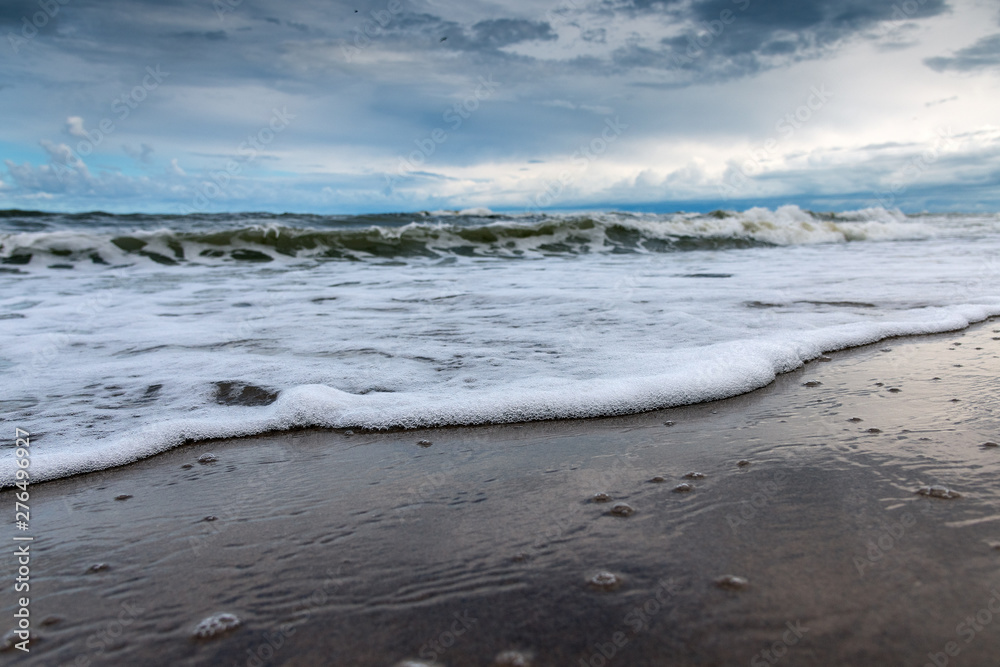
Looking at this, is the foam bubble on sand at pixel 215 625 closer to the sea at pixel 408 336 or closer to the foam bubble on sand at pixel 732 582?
the foam bubble on sand at pixel 732 582

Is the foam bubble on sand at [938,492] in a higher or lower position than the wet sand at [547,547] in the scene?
higher

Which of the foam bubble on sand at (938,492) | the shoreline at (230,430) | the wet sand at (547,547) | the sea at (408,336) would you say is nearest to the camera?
the wet sand at (547,547)

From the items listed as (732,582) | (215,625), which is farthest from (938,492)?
(215,625)

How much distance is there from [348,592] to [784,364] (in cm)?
274

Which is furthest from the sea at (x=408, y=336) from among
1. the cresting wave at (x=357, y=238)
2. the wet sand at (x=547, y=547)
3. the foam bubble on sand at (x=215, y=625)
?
the foam bubble on sand at (x=215, y=625)

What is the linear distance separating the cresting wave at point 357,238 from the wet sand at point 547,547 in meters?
10.4

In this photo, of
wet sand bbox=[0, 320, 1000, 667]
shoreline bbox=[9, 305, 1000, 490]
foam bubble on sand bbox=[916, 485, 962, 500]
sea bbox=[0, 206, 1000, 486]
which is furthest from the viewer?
sea bbox=[0, 206, 1000, 486]

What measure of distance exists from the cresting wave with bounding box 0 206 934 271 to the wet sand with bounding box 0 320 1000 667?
1038 cm

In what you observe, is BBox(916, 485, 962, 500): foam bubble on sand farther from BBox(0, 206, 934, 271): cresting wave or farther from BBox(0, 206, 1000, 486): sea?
BBox(0, 206, 934, 271): cresting wave

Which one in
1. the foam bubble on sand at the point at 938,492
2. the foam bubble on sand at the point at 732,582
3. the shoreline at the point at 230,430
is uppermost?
the foam bubble on sand at the point at 938,492

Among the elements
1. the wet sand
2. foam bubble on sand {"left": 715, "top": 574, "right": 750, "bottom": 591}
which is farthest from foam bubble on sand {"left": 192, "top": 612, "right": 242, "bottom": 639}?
foam bubble on sand {"left": 715, "top": 574, "right": 750, "bottom": 591}

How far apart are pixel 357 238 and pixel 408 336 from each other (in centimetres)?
1017

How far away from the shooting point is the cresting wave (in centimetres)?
1182

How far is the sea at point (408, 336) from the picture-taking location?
284 centimetres
